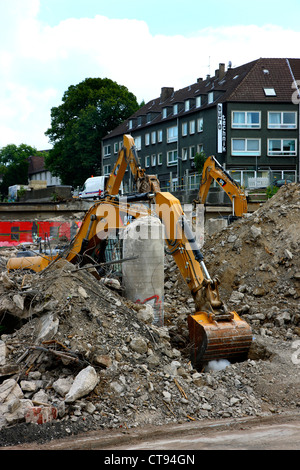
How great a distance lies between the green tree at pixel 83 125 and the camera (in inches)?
2459

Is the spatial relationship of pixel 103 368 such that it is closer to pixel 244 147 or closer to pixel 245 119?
pixel 244 147

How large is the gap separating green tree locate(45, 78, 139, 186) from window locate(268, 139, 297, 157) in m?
20.4

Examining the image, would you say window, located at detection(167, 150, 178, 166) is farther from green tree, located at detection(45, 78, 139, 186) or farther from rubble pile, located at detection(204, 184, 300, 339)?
rubble pile, located at detection(204, 184, 300, 339)

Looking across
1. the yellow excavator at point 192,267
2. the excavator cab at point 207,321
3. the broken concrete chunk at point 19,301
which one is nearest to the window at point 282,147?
the yellow excavator at point 192,267

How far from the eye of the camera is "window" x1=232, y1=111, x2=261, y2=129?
165 feet

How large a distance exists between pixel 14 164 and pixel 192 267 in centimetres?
9199

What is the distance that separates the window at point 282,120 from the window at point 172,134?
10.3m

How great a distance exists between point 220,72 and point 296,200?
4068cm

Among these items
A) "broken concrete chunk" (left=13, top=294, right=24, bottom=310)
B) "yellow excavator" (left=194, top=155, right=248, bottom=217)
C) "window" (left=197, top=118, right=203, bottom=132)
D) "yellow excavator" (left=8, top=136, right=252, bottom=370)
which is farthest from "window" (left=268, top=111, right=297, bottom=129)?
"broken concrete chunk" (left=13, top=294, right=24, bottom=310)

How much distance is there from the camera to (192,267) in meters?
12.0

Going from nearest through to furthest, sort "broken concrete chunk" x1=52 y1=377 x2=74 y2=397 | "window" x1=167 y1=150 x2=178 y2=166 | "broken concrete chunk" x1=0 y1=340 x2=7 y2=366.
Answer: "broken concrete chunk" x1=52 y1=377 x2=74 y2=397 < "broken concrete chunk" x1=0 y1=340 x2=7 y2=366 < "window" x1=167 y1=150 x2=178 y2=166

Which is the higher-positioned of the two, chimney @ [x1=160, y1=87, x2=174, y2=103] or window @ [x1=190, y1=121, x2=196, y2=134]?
chimney @ [x1=160, y1=87, x2=174, y2=103]

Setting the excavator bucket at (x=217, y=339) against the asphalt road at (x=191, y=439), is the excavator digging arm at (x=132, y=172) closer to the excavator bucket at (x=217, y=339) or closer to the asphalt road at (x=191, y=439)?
the excavator bucket at (x=217, y=339)
